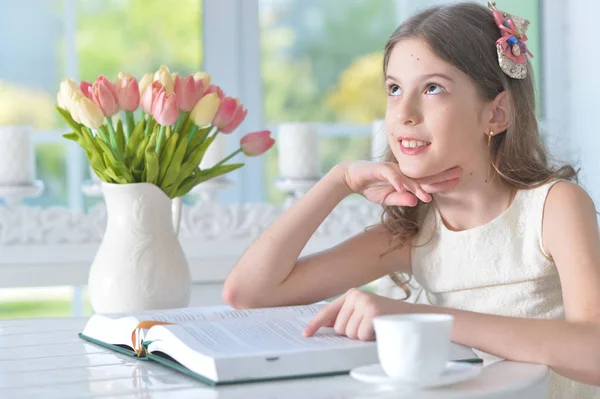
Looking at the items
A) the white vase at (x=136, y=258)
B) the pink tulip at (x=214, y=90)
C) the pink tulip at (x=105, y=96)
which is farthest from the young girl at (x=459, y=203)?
the pink tulip at (x=105, y=96)

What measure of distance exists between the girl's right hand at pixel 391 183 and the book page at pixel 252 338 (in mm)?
319

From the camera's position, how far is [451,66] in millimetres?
1368

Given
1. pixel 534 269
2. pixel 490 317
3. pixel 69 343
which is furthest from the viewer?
pixel 534 269

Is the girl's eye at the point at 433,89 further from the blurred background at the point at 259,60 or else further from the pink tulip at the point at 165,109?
the blurred background at the point at 259,60

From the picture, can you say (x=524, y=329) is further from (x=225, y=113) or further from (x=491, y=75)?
(x=225, y=113)

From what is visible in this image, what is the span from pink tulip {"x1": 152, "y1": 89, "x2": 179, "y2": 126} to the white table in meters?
0.39

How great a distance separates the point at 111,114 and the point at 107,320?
14.5 inches

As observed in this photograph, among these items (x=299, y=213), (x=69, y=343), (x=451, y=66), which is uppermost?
(x=451, y=66)

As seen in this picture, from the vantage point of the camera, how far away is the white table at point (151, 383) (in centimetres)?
88

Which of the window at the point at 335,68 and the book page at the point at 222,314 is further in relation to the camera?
the window at the point at 335,68

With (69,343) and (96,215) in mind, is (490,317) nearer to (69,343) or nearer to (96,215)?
(69,343)

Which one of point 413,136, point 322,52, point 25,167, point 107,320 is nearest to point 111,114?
point 107,320

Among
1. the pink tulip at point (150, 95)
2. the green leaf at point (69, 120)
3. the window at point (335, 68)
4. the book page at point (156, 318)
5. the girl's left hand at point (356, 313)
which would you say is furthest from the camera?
the window at point (335, 68)

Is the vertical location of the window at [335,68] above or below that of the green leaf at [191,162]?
above
